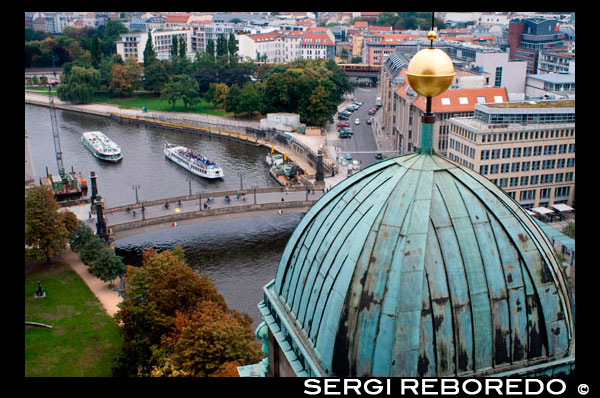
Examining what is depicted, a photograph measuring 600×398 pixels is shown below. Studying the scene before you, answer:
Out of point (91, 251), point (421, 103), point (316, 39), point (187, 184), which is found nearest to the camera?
point (91, 251)

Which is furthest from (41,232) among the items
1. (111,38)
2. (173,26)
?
(173,26)

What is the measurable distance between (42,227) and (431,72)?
43.5m

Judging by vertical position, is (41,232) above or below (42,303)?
above

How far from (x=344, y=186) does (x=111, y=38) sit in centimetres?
14993

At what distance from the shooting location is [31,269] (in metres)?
50.5

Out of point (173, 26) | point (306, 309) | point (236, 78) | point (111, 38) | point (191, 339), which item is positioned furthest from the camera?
point (173, 26)

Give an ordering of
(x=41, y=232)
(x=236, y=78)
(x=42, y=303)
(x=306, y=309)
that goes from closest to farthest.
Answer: (x=306, y=309) → (x=42, y=303) → (x=41, y=232) → (x=236, y=78)

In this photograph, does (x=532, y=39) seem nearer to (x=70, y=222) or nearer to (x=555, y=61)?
(x=555, y=61)

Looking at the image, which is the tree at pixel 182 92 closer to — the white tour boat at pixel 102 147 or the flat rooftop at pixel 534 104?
the white tour boat at pixel 102 147

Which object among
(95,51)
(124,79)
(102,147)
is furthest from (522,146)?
(95,51)

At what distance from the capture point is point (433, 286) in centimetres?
1073

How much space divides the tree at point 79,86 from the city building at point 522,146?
71.3m
